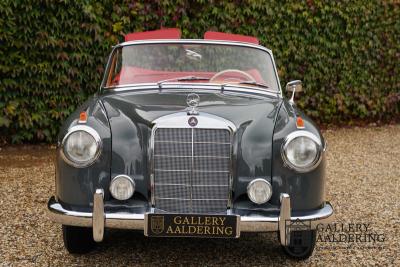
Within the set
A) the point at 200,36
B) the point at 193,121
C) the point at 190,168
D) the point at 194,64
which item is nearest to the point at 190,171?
the point at 190,168

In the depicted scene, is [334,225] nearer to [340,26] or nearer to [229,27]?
[229,27]

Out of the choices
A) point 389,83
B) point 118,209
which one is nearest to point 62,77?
point 118,209

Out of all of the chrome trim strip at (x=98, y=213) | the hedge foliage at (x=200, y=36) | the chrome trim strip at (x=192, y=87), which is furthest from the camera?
the hedge foliage at (x=200, y=36)

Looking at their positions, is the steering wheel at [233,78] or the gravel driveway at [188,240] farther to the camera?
the steering wheel at [233,78]

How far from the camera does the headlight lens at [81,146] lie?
3.65 meters

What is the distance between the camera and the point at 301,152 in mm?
3693

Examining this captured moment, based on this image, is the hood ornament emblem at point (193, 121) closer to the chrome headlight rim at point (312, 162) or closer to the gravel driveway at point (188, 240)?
the chrome headlight rim at point (312, 162)

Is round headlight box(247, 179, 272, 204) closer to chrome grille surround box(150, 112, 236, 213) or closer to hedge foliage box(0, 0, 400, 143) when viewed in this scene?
chrome grille surround box(150, 112, 236, 213)

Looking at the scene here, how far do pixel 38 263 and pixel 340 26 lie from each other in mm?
7588

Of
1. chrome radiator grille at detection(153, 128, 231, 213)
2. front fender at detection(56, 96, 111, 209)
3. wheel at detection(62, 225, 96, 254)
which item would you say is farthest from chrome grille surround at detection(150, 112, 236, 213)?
wheel at detection(62, 225, 96, 254)

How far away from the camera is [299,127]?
379 centimetres

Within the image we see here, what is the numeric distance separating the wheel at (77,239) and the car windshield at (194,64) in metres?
1.20

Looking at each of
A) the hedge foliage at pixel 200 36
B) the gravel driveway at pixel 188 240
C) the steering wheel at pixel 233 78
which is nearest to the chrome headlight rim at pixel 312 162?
the gravel driveway at pixel 188 240

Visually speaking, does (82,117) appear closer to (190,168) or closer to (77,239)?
(190,168)
